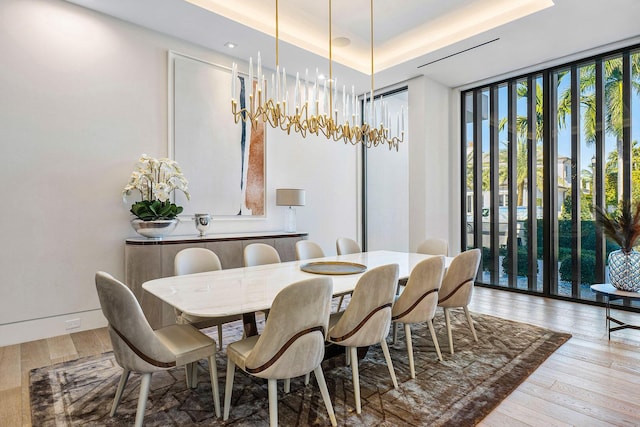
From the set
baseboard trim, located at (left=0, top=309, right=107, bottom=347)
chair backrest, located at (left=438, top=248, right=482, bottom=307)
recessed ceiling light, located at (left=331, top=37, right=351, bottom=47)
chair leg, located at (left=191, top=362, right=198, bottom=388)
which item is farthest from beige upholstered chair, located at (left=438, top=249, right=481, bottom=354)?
baseboard trim, located at (left=0, top=309, right=107, bottom=347)

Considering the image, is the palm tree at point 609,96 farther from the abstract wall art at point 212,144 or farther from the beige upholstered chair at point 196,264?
the beige upholstered chair at point 196,264

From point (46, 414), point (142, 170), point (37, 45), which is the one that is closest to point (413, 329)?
point (46, 414)

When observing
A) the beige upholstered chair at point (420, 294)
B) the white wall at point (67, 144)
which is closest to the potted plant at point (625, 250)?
the beige upholstered chair at point (420, 294)

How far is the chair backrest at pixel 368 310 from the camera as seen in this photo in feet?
6.66

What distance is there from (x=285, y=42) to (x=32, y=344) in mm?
4001

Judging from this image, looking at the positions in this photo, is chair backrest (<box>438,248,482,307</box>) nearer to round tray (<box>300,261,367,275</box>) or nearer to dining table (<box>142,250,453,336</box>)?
A: dining table (<box>142,250,453,336</box>)

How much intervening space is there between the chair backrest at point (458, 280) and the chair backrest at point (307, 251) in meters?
1.36

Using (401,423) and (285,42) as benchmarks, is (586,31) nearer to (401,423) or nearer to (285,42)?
(285,42)

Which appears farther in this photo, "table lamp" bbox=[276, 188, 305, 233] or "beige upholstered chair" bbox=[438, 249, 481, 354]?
"table lamp" bbox=[276, 188, 305, 233]

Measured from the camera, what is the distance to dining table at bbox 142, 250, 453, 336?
1818 millimetres

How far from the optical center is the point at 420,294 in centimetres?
248

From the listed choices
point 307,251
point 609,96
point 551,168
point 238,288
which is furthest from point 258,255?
point 609,96

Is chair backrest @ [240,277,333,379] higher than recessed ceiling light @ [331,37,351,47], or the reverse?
recessed ceiling light @ [331,37,351,47]

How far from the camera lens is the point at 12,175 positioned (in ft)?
10.3
